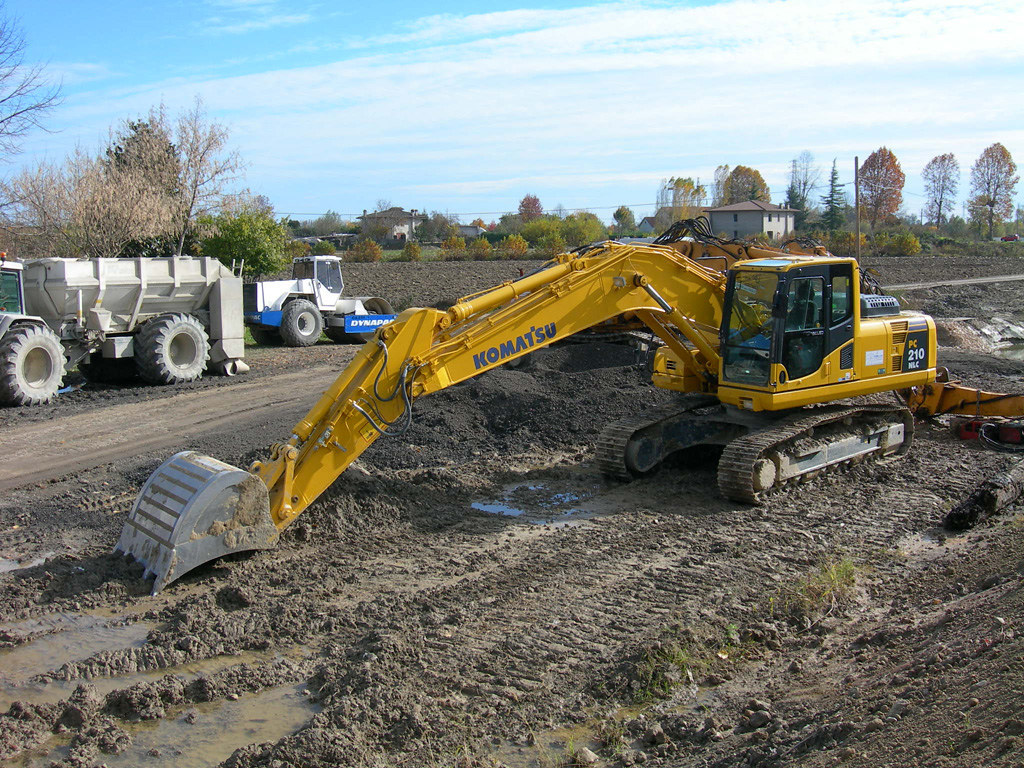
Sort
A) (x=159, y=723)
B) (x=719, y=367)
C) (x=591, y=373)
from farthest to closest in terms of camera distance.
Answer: (x=591, y=373), (x=719, y=367), (x=159, y=723)

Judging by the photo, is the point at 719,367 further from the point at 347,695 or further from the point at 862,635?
the point at 347,695

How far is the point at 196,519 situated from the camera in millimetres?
6570

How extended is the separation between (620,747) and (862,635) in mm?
2235

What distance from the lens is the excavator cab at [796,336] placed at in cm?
884

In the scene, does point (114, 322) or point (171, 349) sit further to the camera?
point (171, 349)

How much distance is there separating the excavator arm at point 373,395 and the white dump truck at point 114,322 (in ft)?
29.3

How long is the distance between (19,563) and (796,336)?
7.59 metres

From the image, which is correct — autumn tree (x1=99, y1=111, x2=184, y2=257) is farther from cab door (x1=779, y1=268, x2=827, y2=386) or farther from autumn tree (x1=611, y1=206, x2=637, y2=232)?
autumn tree (x1=611, y1=206, x2=637, y2=232)

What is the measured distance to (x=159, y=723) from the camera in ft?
16.8

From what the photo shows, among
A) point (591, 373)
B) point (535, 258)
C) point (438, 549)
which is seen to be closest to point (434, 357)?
point (438, 549)

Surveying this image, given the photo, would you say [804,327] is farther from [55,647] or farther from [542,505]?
[55,647]

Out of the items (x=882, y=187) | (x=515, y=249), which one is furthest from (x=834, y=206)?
(x=515, y=249)

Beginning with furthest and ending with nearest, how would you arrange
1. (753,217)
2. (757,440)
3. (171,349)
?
(753,217) → (171,349) → (757,440)

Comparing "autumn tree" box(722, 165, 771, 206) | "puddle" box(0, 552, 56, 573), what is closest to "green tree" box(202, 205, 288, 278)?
"puddle" box(0, 552, 56, 573)
